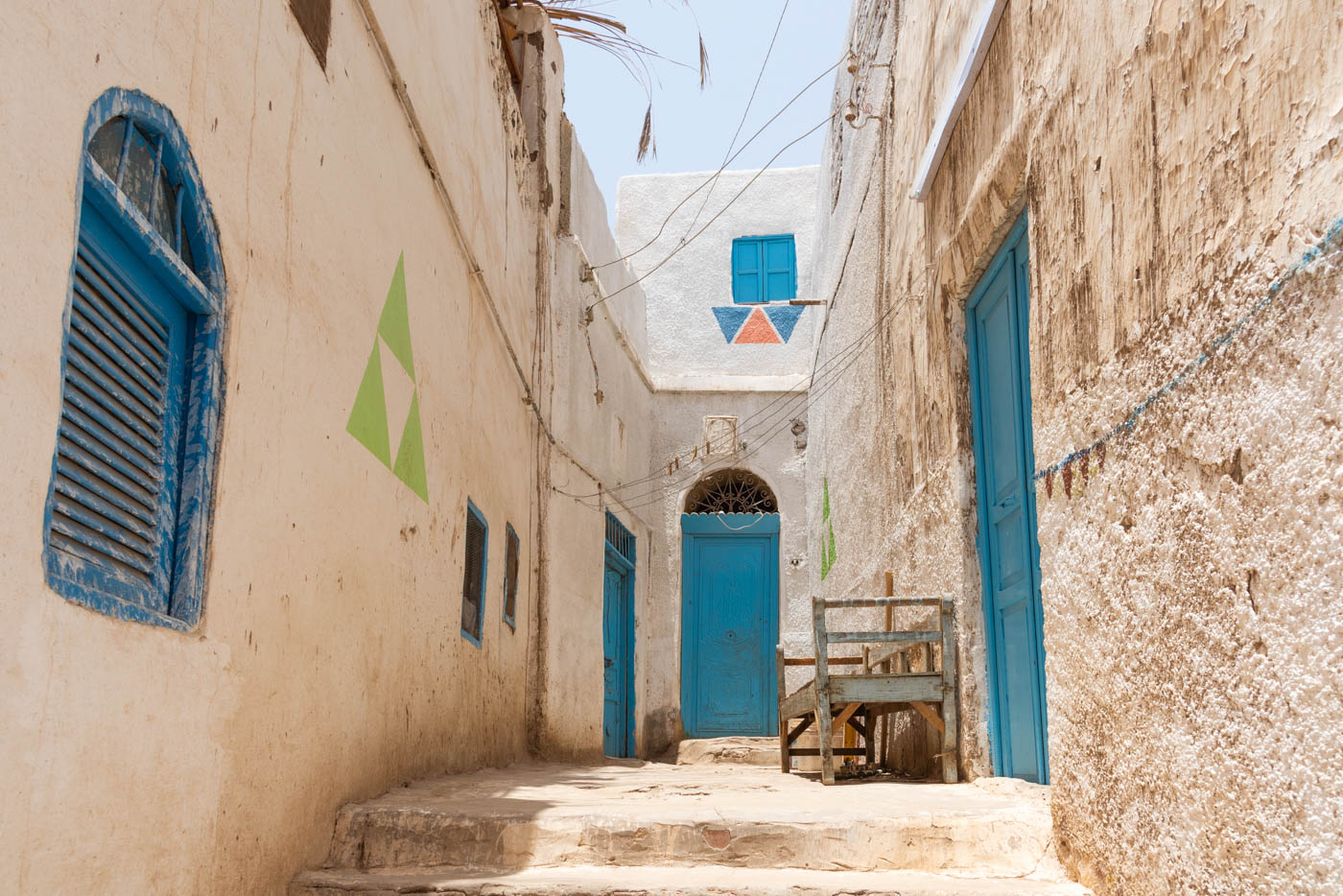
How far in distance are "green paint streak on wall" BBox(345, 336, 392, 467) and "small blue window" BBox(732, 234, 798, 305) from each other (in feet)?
32.8

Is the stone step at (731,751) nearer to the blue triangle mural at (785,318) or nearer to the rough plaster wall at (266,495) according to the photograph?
the blue triangle mural at (785,318)

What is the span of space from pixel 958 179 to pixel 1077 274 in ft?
5.66

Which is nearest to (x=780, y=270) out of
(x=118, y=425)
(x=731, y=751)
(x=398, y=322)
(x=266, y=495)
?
(x=731, y=751)

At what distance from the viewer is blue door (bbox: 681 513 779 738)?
41.9ft

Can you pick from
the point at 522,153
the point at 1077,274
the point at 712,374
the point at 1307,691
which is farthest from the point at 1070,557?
the point at 712,374

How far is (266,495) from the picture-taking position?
3100mm

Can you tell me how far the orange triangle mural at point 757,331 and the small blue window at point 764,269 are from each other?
211 mm

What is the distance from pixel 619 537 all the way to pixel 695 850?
8.43m

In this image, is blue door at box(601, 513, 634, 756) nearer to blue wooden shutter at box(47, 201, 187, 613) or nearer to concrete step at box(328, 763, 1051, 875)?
concrete step at box(328, 763, 1051, 875)

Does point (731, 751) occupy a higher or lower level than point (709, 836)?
lower

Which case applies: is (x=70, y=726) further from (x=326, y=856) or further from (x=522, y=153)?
(x=522, y=153)

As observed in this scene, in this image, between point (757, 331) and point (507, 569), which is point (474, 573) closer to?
point (507, 569)

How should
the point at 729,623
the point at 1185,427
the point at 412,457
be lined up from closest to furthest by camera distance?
the point at 1185,427 < the point at 412,457 < the point at 729,623

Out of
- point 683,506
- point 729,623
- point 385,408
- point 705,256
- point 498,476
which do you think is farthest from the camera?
point 705,256
